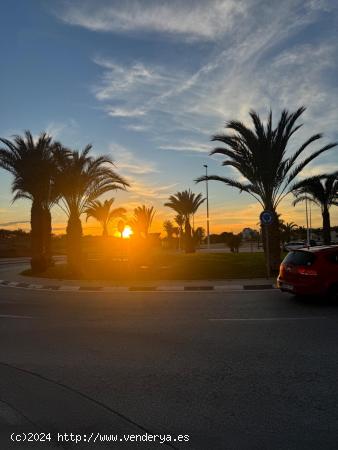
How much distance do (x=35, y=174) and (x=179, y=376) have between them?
2195cm

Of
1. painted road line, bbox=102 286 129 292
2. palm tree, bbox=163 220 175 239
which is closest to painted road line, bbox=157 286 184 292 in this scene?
painted road line, bbox=102 286 129 292

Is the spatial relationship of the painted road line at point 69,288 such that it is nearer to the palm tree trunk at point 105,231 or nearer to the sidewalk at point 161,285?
the sidewalk at point 161,285

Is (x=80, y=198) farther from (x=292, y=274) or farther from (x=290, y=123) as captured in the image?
(x=292, y=274)

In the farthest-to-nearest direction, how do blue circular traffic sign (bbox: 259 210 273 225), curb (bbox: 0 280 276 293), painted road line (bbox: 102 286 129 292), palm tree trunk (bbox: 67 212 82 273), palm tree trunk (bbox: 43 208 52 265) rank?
palm tree trunk (bbox: 43 208 52 265) → palm tree trunk (bbox: 67 212 82 273) → blue circular traffic sign (bbox: 259 210 273 225) → painted road line (bbox: 102 286 129 292) → curb (bbox: 0 280 276 293)

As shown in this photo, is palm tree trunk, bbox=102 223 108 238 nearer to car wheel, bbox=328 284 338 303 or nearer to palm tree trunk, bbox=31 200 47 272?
palm tree trunk, bbox=31 200 47 272

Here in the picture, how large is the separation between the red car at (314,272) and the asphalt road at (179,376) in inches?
25.9

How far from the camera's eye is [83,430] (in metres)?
3.90

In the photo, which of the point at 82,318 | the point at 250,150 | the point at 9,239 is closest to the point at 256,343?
the point at 82,318

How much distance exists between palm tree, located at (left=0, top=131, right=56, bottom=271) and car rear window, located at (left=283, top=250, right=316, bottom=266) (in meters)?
16.6

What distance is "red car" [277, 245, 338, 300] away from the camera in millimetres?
11039

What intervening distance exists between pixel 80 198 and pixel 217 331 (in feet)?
60.7

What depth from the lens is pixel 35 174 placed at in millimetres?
25422

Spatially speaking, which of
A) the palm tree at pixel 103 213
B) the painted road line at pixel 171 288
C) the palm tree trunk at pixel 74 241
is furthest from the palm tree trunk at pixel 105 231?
the painted road line at pixel 171 288

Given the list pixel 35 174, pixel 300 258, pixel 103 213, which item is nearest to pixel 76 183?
pixel 35 174
